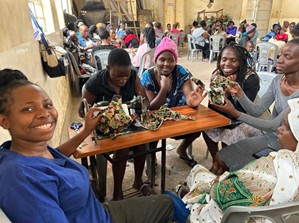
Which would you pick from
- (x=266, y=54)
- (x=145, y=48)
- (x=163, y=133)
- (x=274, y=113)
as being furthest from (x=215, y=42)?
(x=163, y=133)

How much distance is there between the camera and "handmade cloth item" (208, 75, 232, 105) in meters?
1.85

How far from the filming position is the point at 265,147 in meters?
1.80

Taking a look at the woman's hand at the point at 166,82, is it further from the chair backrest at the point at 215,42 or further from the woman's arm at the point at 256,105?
the chair backrest at the point at 215,42

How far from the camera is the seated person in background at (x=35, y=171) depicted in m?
0.73

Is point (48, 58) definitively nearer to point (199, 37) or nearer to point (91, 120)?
point (91, 120)

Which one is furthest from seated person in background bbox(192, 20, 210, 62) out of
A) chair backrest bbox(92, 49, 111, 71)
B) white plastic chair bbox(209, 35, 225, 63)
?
chair backrest bbox(92, 49, 111, 71)

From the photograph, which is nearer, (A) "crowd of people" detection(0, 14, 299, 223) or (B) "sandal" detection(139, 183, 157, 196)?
(A) "crowd of people" detection(0, 14, 299, 223)

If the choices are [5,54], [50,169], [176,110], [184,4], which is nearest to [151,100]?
[176,110]

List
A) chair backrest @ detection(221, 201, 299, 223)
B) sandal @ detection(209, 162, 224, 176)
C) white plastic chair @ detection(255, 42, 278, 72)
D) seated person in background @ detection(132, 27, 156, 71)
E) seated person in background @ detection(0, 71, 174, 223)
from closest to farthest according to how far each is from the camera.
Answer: seated person in background @ detection(0, 71, 174, 223), chair backrest @ detection(221, 201, 299, 223), sandal @ detection(209, 162, 224, 176), seated person in background @ detection(132, 27, 156, 71), white plastic chair @ detection(255, 42, 278, 72)

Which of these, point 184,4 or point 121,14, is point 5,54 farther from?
point 184,4

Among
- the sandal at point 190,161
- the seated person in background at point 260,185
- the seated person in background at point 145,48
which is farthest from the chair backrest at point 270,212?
the seated person in background at point 145,48

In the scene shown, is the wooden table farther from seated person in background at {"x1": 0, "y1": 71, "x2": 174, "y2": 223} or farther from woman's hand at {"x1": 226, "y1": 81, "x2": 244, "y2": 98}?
seated person in background at {"x1": 0, "y1": 71, "x2": 174, "y2": 223}

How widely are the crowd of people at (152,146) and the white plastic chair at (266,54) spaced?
3.14 meters

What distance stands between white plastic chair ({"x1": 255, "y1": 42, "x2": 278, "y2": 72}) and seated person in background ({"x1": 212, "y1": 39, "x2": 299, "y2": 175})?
3308 millimetres
